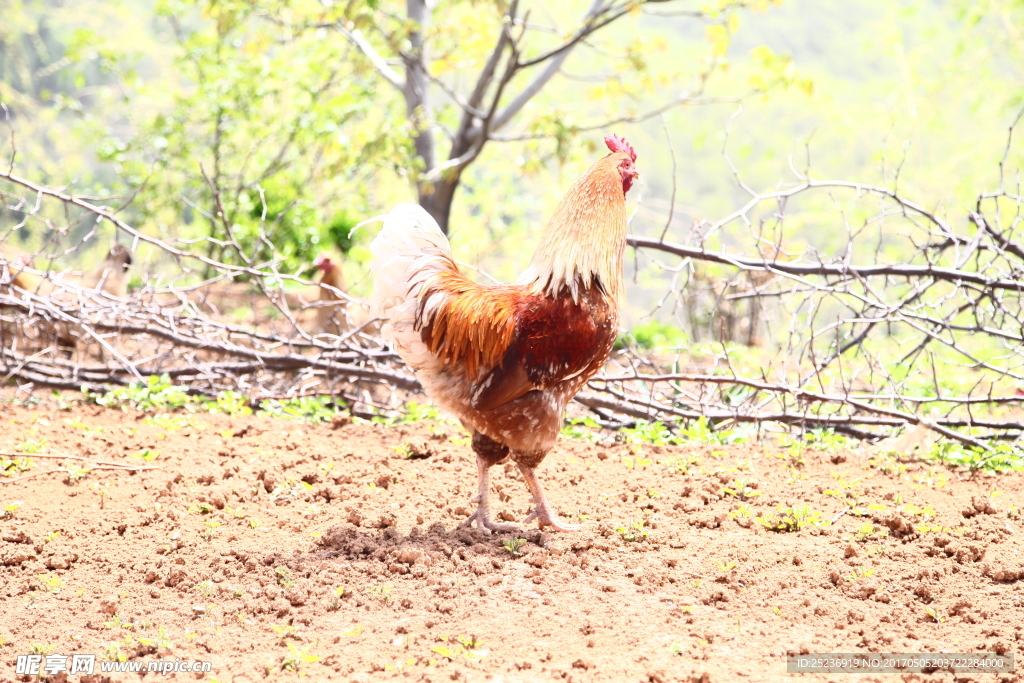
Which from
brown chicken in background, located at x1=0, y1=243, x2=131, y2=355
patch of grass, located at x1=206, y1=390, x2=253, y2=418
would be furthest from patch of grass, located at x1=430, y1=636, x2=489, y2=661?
brown chicken in background, located at x1=0, y1=243, x2=131, y2=355

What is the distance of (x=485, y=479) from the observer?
403 cm

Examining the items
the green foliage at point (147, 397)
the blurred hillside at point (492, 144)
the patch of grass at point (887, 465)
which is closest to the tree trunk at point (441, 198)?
the blurred hillside at point (492, 144)

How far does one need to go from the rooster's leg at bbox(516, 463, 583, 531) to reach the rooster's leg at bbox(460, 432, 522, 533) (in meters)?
0.12

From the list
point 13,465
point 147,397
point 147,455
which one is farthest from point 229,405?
point 13,465

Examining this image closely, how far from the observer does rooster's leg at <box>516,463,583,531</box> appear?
3977mm

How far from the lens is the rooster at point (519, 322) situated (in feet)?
12.5

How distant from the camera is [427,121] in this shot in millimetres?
10289

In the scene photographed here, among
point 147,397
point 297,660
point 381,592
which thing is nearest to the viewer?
point 297,660

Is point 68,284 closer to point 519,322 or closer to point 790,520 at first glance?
point 519,322

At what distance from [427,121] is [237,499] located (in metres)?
7.08

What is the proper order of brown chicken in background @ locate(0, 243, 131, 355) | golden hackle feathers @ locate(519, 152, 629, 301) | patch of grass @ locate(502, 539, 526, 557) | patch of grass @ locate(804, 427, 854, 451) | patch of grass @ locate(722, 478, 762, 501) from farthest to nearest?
brown chicken in background @ locate(0, 243, 131, 355), patch of grass @ locate(804, 427, 854, 451), patch of grass @ locate(722, 478, 762, 501), golden hackle feathers @ locate(519, 152, 629, 301), patch of grass @ locate(502, 539, 526, 557)

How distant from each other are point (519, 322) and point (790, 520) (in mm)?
1685

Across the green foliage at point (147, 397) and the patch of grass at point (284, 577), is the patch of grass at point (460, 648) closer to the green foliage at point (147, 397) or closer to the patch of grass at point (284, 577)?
the patch of grass at point (284, 577)

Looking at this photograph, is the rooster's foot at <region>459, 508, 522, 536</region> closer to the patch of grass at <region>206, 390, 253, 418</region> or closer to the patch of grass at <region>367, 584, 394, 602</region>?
the patch of grass at <region>367, 584, 394, 602</region>
